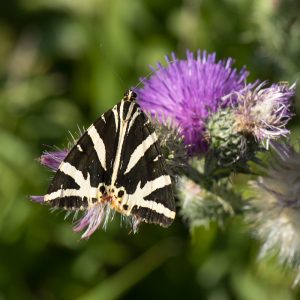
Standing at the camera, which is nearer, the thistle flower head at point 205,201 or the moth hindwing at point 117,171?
the moth hindwing at point 117,171

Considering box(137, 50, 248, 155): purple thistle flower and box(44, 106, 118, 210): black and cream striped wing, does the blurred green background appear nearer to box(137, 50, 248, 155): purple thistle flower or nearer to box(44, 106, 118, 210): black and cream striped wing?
box(137, 50, 248, 155): purple thistle flower

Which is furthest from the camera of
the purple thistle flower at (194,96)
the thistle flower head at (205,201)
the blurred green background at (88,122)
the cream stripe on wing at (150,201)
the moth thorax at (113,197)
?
the blurred green background at (88,122)

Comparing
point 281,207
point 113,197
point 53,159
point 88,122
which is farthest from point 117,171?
point 88,122

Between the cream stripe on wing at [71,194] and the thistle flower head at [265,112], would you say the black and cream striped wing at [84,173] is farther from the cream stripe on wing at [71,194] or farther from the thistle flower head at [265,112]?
the thistle flower head at [265,112]

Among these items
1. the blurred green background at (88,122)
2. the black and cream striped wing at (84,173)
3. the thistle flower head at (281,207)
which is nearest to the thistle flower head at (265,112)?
the thistle flower head at (281,207)

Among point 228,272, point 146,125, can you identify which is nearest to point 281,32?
point 228,272

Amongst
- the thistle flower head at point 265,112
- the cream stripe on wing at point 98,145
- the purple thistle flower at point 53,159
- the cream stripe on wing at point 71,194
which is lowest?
the cream stripe on wing at point 71,194

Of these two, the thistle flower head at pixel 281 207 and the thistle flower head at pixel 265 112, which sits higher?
the thistle flower head at pixel 265 112

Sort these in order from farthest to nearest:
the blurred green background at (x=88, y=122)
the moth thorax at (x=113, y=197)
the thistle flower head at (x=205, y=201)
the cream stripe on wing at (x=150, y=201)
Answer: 1. the blurred green background at (x=88, y=122)
2. the thistle flower head at (x=205, y=201)
3. the moth thorax at (x=113, y=197)
4. the cream stripe on wing at (x=150, y=201)
